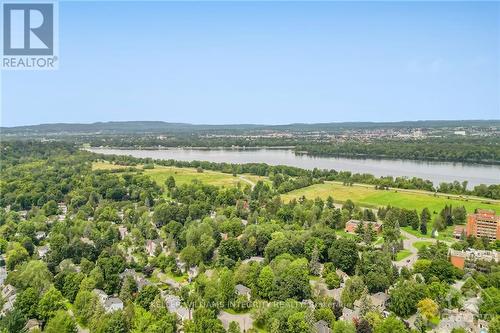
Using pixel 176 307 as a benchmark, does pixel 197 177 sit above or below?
above

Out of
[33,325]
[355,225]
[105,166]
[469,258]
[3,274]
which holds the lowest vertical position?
[33,325]

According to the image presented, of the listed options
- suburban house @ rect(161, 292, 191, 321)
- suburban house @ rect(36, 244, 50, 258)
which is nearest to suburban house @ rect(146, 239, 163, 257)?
suburban house @ rect(36, 244, 50, 258)

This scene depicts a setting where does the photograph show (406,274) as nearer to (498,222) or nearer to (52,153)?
(498,222)

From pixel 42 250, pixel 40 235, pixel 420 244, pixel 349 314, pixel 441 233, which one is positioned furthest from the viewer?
pixel 441 233

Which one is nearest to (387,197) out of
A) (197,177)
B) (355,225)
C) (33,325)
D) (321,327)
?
(355,225)

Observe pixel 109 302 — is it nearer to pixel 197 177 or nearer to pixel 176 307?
pixel 176 307

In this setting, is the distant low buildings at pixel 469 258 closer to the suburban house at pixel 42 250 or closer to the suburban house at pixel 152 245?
the suburban house at pixel 152 245
